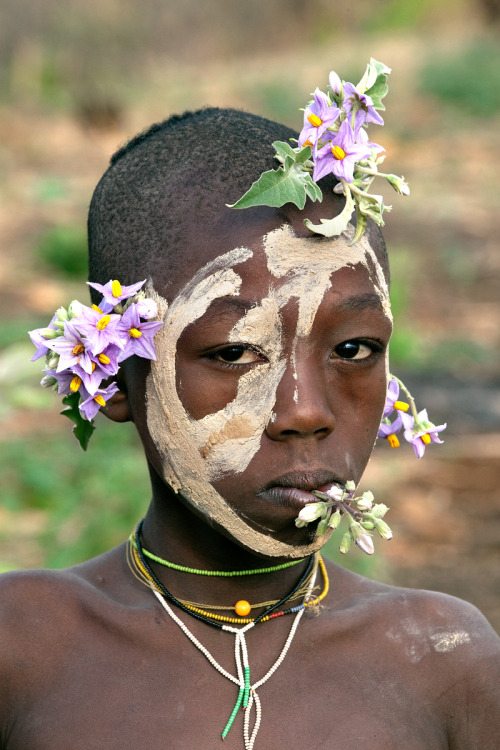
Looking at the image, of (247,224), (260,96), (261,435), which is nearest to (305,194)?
(247,224)

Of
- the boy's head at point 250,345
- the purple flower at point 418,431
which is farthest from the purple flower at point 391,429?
the boy's head at point 250,345

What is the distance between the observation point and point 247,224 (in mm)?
2273

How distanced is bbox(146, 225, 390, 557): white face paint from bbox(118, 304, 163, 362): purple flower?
0.03 metres

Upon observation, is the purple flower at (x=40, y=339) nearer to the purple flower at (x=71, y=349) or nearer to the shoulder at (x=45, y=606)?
the purple flower at (x=71, y=349)

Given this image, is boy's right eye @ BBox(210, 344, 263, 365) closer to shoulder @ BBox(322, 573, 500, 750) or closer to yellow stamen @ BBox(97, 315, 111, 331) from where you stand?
yellow stamen @ BBox(97, 315, 111, 331)

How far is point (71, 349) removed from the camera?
2.32 meters

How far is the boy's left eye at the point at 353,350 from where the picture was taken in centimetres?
230

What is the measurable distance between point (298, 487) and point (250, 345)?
0.30 meters

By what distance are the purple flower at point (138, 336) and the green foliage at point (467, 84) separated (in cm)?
1467

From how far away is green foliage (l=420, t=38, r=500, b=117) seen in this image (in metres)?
16.2

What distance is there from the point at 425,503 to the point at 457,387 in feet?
6.72

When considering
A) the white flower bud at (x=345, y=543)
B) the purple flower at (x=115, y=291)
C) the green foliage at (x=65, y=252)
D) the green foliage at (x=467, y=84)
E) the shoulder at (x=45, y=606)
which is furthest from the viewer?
the green foliage at (x=467, y=84)

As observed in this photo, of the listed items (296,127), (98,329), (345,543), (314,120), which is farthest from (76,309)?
(296,127)

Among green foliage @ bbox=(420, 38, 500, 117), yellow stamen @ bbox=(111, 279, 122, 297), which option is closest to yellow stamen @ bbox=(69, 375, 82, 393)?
yellow stamen @ bbox=(111, 279, 122, 297)
